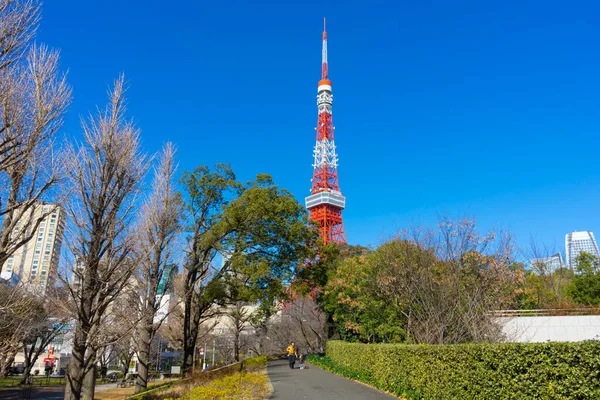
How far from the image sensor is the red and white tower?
48.9 m

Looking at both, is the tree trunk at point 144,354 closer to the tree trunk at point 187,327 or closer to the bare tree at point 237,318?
the tree trunk at point 187,327

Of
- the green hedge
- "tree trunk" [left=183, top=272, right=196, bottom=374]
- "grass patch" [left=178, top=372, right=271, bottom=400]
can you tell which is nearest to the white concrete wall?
the green hedge

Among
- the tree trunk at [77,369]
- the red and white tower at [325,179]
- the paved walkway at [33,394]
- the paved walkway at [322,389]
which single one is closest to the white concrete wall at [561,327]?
the paved walkway at [322,389]

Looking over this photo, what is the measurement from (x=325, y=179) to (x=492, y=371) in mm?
46020

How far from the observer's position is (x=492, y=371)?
7.02 meters

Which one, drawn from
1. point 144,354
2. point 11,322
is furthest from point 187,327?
point 11,322

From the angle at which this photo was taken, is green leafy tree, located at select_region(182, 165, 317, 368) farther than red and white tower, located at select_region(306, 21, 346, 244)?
No

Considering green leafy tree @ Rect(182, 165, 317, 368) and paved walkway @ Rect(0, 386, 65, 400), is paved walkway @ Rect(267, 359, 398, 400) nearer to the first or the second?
green leafy tree @ Rect(182, 165, 317, 368)

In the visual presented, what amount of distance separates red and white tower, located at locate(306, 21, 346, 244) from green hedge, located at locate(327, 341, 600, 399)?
3655 cm

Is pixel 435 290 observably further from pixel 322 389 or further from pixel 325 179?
pixel 325 179

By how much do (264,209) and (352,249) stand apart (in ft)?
49.6

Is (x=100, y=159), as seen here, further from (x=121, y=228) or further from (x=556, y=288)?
(x=556, y=288)

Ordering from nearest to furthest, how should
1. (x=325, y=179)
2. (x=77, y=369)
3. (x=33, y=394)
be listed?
(x=77, y=369) → (x=33, y=394) → (x=325, y=179)

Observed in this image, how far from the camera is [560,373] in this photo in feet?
18.5
